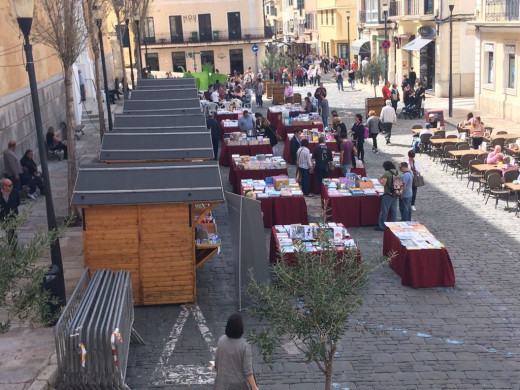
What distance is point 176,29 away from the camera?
219ft

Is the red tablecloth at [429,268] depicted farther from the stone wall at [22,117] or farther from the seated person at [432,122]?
the seated person at [432,122]

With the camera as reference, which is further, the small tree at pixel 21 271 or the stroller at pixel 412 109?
the stroller at pixel 412 109

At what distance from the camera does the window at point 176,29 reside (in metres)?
66.5

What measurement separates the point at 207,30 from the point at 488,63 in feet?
123

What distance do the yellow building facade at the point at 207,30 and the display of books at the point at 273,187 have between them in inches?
1960

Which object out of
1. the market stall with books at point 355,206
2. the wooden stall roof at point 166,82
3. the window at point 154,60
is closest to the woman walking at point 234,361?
the market stall with books at point 355,206

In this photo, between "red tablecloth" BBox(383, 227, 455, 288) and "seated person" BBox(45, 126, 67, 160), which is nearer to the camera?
"red tablecloth" BBox(383, 227, 455, 288)

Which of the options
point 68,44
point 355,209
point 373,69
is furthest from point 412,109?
point 68,44

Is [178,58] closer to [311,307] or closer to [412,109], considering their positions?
[412,109]

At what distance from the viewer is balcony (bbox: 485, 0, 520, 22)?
2902 centimetres

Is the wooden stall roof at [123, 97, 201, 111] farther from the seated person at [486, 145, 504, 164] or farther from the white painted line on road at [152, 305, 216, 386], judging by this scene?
the white painted line on road at [152, 305, 216, 386]

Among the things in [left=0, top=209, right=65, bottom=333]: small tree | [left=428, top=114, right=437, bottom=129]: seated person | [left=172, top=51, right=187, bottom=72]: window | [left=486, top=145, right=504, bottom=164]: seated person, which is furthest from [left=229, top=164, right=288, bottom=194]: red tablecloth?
[left=172, top=51, right=187, bottom=72]: window

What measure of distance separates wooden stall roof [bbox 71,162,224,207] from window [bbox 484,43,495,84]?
23482 millimetres

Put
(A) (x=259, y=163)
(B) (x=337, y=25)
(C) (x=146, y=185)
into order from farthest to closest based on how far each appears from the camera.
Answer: (B) (x=337, y=25)
(A) (x=259, y=163)
(C) (x=146, y=185)
